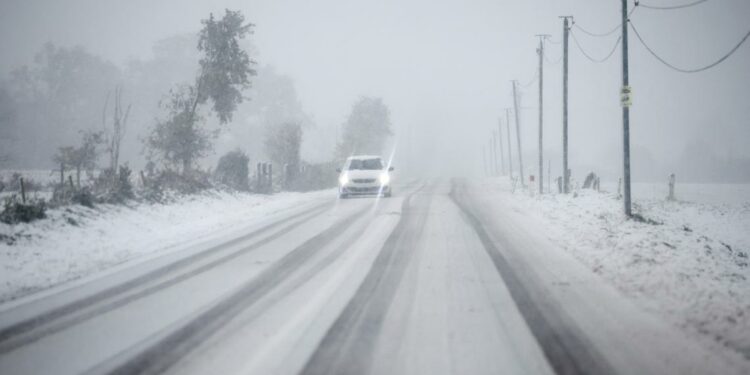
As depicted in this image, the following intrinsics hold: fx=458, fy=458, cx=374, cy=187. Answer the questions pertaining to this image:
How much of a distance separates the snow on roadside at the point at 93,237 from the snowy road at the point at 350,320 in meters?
Answer: 0.99

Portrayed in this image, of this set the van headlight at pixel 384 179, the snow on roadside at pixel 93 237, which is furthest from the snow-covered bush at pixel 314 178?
the snow on roadside at pixel 93 237

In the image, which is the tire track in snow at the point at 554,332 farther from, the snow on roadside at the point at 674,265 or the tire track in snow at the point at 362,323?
the tire track in snow at the point at 362,323

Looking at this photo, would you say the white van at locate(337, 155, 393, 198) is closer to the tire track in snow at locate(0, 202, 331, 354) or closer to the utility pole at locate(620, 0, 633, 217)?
the utility pole at locate(620, 0, 633, 217)

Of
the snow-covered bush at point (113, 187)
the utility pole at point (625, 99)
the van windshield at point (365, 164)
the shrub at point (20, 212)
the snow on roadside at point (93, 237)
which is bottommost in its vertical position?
the snow on roadside at point (93, 237)

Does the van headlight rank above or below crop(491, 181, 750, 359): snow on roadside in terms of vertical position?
above

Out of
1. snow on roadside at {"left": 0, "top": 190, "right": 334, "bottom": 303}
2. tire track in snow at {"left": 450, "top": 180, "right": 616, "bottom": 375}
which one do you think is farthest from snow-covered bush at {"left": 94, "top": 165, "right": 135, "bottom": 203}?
tire track in snow at {"left": 450, "top": 180, "right": 616, "bottom": 375}

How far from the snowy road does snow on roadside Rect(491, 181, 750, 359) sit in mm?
337

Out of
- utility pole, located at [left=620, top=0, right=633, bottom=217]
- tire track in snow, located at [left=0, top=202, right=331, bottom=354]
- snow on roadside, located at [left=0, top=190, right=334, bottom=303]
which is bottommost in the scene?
tire track in snow, located at [left=0, top=202, right=331, bottom=354]

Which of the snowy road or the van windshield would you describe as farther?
the van windshield

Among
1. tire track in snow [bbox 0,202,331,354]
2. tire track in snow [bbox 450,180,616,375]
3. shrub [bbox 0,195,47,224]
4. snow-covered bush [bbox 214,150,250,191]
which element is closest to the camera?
tire track in snow [bbox 450,180,616,375]

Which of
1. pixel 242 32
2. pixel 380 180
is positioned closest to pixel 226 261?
pixel 380 180

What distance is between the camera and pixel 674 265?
6.75 m

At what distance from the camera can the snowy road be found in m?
3.69

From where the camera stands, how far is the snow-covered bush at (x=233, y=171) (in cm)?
2091
